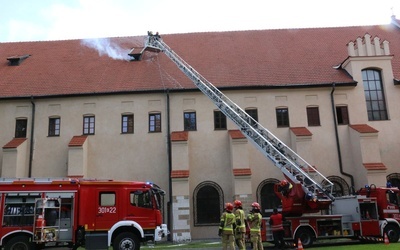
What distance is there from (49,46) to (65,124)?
9.26 meters

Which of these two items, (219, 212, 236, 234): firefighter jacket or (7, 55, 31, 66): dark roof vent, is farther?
(7, 55, 31, 66): dark roof vent

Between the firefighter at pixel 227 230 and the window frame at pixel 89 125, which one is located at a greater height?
the window frame at pixel 89 125

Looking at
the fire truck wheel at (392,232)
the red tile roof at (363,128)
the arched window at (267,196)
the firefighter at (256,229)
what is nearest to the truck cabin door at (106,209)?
the firefighter at (256,229)

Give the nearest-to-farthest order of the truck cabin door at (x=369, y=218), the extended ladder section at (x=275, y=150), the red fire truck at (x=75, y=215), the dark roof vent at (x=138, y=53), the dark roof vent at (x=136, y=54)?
the red fire truck at (x=75, y=215) < the extended ladder section at (x=275, y=150) < the truck cabin door at (x=369, y=218) < the dark roof vent at (x=138, y=53) < the dark roof vent at (x=136, y=54)

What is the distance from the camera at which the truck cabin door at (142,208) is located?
49.3 feet

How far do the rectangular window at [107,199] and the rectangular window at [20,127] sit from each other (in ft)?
42.2

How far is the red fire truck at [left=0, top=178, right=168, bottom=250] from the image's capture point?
14242 mm

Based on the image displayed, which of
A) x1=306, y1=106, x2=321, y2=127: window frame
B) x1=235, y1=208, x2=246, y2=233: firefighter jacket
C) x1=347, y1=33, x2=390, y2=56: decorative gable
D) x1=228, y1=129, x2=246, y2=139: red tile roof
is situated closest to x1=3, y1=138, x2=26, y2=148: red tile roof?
x1=228, y1=129, x2=246, y2=139: red tile roof

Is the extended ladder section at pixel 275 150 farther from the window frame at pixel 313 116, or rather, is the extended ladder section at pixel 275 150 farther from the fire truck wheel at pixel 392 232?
the window frame at pixel 313 116

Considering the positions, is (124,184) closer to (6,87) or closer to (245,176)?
(245,176)

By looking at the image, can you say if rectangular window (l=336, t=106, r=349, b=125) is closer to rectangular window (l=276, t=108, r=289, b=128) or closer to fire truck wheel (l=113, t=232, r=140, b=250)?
rectangular window (l=276, t=108, r=289, b=128)

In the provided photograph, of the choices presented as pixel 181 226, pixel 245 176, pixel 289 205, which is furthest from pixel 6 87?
pixel 289 205

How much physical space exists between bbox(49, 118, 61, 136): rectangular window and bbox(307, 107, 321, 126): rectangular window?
16254 millimetres

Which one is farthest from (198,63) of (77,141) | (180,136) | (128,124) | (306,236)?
(306,236)
